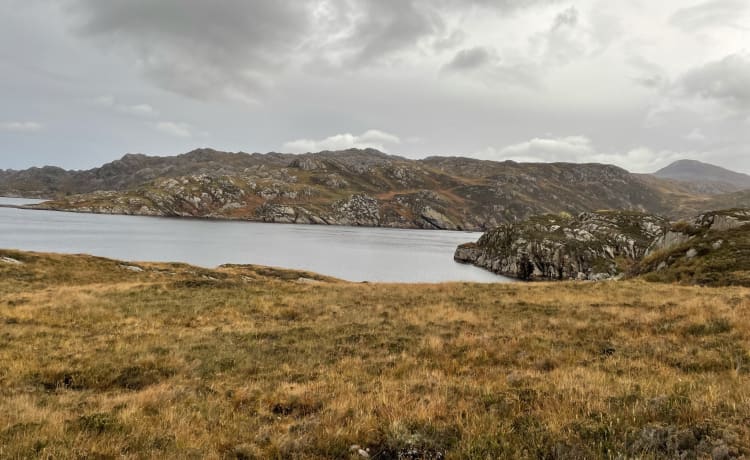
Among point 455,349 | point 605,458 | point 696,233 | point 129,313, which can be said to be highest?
point 696,233

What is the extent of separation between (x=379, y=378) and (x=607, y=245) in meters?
106

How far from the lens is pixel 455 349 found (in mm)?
14891

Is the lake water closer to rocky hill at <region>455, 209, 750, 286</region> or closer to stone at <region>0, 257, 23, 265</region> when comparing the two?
rocky hill at <region>455, 209, 750, 286</region>

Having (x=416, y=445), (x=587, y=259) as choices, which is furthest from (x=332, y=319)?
(x=587, y=259)

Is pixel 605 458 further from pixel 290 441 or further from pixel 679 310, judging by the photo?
pixel 679 310

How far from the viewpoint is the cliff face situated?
97500mm

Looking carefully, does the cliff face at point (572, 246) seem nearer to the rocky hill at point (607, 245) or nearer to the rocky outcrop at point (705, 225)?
the rocky hill at point (607, 245)

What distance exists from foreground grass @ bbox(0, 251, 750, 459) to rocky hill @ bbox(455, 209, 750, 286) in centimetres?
2236

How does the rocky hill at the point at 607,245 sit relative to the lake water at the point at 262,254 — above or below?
above

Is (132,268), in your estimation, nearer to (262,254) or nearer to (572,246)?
(262,254)

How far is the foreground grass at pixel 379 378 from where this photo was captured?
23.8 ft

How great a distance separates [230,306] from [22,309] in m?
10.8

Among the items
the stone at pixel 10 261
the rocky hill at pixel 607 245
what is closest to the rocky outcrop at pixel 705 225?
the rocky hill at pixel 607 245

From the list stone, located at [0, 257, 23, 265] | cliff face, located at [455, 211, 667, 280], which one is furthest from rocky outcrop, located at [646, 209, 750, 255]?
stone, located at [0, 257, 23, 265]
